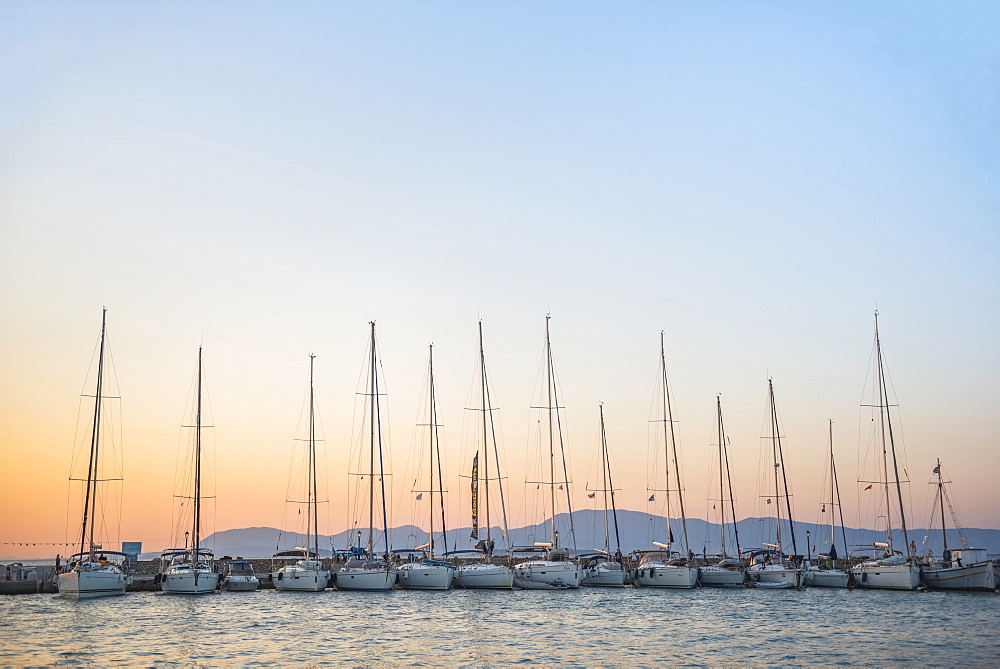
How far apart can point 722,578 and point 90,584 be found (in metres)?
51.4

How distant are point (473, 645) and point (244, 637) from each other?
12.5 m

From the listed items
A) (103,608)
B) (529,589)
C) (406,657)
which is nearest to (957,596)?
(529,589)

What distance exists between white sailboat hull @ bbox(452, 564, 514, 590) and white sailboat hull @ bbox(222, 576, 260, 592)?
57.9ft

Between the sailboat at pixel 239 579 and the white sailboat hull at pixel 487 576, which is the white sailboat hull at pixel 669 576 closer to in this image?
the white sailboat hull at pixel 487 576

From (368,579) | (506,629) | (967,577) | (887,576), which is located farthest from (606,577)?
(506,629)

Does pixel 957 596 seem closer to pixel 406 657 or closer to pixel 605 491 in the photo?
pixel 605 491

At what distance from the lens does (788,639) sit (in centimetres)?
4662

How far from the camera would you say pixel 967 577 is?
230ft

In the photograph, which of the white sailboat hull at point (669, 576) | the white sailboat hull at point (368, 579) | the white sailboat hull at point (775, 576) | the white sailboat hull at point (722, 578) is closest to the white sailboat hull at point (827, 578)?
the white sailboat hull at point (775, 576)

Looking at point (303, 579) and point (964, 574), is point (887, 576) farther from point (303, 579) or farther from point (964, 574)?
point (303, 579)

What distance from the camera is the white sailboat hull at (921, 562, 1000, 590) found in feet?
230

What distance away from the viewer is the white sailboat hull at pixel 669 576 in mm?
75500

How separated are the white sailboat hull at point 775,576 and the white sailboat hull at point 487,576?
883 inches

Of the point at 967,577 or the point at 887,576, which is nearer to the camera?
the point at 967,577
